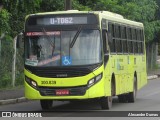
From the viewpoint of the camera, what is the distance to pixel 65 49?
1695cm

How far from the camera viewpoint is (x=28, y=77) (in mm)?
17250

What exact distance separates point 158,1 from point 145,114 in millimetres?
31407

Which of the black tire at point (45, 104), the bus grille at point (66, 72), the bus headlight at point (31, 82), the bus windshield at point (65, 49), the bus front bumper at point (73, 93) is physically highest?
the bus windshield at point (65, 49)

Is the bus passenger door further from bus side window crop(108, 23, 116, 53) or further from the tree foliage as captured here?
the tree foliage

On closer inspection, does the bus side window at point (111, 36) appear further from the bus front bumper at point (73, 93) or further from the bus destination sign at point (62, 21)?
the bus front bumper at point (73, 93)

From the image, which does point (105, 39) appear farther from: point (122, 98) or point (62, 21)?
point (122, 98)

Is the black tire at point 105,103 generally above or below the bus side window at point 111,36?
below

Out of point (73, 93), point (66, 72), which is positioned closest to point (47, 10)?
point (66, 72)

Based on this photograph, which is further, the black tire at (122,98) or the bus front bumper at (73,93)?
the black tire at (122,98)

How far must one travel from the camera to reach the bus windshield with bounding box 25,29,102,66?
1689 centimetres

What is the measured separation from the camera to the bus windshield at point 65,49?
55.4 feet

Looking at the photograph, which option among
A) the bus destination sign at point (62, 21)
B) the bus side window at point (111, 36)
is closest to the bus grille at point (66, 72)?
the bus destination sign at point (62, 21)

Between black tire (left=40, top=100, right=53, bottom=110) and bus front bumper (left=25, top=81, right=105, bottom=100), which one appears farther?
black tire (left=40, top=100, right=53, bottom=110)

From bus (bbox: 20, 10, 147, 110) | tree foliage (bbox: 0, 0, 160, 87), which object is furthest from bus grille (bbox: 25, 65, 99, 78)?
tree foliage (bbox: 0, 0, 160, 87)
